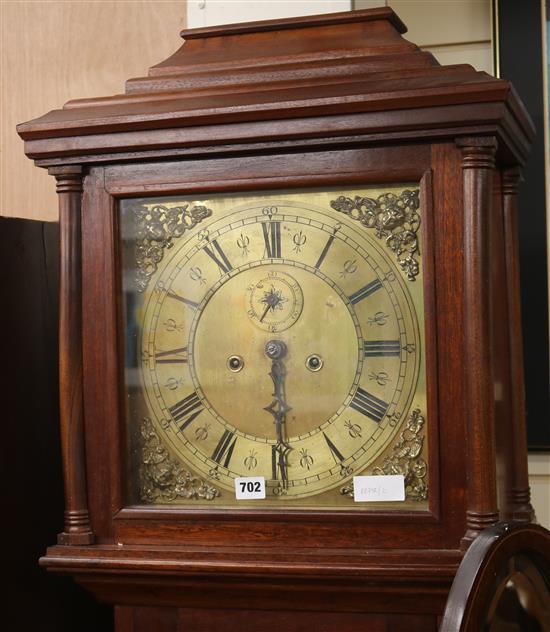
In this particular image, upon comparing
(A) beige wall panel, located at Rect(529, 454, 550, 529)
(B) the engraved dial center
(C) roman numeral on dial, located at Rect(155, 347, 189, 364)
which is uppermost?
(B) the engraved dial center

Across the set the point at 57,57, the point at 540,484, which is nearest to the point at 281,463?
the point at 540,484

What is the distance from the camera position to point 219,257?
4.99 ft

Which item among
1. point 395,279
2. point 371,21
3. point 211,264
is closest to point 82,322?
point 211,264

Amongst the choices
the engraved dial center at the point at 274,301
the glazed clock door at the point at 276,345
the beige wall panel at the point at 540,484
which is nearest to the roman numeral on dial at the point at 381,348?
the glazed clock door at the point at 276,345

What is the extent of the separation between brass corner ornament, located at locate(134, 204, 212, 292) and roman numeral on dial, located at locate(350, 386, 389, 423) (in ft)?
1.14

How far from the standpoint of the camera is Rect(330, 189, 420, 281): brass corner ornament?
1449 millimetres

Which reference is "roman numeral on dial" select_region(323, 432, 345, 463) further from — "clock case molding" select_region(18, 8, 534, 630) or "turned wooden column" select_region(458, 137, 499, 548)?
"turned wooden column" select_region(458, 137, 499, 548)

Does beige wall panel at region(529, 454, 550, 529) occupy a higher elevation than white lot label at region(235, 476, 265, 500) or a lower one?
lower

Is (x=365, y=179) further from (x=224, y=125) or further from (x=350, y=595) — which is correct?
(x=350, y=595)

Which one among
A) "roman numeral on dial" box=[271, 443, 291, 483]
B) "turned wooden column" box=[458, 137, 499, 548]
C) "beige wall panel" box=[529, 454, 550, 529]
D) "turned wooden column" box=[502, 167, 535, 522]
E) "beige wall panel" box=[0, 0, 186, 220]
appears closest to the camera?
"turned wooden column" box=[458, 137, 499, 548]

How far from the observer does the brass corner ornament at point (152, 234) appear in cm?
154

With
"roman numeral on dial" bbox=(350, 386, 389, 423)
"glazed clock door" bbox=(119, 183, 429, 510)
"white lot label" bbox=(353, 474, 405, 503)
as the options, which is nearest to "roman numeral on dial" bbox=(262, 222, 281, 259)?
"glazed clock door" bbox=(119, 183, 429, 510)

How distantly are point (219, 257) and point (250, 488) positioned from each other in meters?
0.33

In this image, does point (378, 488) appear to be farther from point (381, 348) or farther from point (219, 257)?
point (219, 257)
